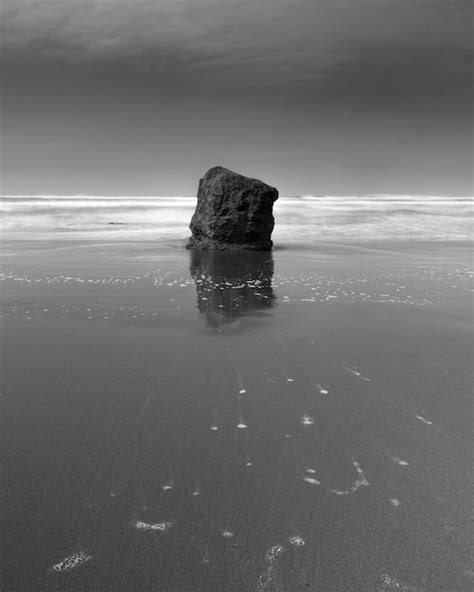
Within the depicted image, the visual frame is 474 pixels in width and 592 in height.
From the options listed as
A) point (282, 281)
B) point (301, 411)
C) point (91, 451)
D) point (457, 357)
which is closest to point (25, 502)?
point (91, 451)

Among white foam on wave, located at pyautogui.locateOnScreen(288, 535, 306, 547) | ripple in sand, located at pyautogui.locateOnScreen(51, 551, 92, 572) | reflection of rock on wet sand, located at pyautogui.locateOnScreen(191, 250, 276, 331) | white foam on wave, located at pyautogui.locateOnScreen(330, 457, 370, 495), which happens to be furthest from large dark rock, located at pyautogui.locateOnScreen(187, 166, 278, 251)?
ripple in sand, located at pyautogui.locateOnScreen(51, 551, 92, 572)

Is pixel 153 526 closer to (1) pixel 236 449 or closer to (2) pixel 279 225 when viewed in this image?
(1) pixel 236 449

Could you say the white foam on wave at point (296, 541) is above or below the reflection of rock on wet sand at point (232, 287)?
above

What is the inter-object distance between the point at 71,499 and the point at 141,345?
3.02 meters

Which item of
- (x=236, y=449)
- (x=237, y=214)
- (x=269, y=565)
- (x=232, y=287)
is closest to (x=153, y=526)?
(x=269, y=565)

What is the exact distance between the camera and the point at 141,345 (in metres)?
5.77

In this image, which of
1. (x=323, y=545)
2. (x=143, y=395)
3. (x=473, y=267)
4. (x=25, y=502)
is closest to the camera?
(x=323, y=545)

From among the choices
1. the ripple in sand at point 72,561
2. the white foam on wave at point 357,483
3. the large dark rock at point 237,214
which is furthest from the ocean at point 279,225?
the ripple in sand at point 72,561

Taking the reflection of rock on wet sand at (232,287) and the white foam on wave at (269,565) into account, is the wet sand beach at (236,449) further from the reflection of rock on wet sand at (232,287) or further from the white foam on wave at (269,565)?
the reflection of rock on wet sand at (232,287)

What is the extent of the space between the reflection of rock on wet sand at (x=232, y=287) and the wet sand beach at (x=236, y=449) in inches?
5.8

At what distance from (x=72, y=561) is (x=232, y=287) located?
765cm

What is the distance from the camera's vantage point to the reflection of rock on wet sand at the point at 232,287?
7.30 meters

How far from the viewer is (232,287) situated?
9.84 m

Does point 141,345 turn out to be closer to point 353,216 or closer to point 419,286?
point 419,286
